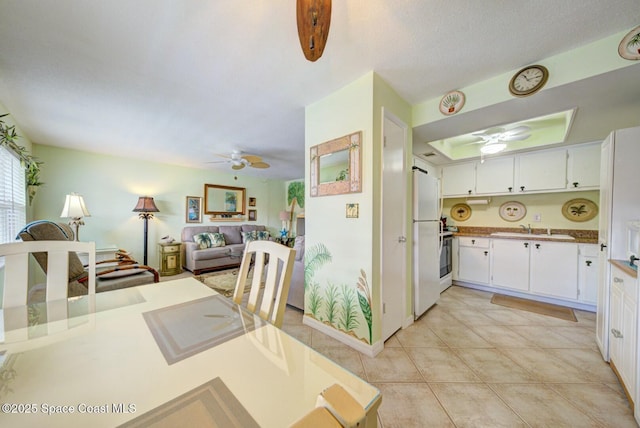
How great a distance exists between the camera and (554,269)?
2902 millimetres

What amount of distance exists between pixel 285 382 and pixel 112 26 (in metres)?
2.17

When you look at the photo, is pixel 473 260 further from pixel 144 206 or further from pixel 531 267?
pixel 144 206

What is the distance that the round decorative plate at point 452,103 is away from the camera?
202 centimetres

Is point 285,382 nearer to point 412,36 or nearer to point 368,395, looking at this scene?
point 368,395

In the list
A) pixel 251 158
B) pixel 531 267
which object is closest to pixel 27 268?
pixel 251 158

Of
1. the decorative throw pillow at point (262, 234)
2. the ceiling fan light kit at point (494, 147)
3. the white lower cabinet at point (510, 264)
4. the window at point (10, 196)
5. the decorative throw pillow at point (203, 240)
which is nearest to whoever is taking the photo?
the window at point (10, 196)

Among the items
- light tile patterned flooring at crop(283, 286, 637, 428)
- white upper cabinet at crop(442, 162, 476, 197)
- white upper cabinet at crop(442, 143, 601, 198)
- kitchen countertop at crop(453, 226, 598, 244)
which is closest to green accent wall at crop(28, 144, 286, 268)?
light tile patterned flooring at crop(283, 286, 637, 428)


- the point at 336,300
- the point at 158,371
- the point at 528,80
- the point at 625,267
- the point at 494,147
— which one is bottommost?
the point at 336,300

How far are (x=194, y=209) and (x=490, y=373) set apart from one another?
5.65 meters

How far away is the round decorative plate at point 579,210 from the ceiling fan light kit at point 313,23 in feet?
14.4

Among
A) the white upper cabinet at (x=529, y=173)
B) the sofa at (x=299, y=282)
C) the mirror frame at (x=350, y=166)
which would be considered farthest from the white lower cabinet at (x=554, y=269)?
the sofa at (x=299, y=282)

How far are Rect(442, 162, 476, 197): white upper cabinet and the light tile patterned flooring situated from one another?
78.9 inches

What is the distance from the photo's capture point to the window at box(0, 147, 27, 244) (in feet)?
7.43

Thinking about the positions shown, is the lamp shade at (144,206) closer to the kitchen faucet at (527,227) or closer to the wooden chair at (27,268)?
the wooden chair at (27,268)
